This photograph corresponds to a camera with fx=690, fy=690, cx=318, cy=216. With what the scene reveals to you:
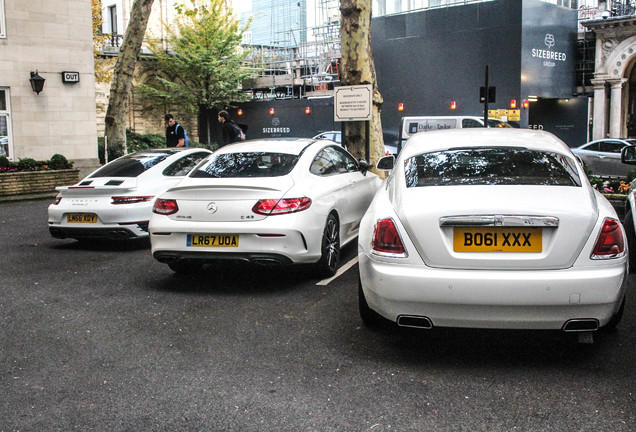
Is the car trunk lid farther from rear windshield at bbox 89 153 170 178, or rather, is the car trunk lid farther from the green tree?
the green tree

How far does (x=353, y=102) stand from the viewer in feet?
43.9

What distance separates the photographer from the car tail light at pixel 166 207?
6820 mm

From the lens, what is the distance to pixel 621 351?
4.82 metres

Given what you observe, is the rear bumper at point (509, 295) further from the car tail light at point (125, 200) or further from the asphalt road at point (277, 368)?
the car tail light at point (125, 200)

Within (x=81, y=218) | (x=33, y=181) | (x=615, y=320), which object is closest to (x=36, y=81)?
(x=33, y=181)

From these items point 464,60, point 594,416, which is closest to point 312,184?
point 594,416

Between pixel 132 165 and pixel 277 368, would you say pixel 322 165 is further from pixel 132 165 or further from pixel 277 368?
pixel 277 368

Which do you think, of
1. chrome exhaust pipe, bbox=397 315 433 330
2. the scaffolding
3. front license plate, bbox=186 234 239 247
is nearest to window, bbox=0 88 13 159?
front license plate, bbox=186 234 239 247

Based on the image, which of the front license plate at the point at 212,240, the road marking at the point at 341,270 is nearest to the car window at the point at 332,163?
the road marking at the point at 341,270

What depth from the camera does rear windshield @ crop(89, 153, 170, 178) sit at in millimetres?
9430

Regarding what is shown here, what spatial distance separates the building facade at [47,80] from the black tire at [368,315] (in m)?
16.3

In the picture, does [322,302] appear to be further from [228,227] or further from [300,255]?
[228,227]

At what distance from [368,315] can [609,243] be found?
1.82 meters

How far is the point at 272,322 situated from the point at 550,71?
2491cm
